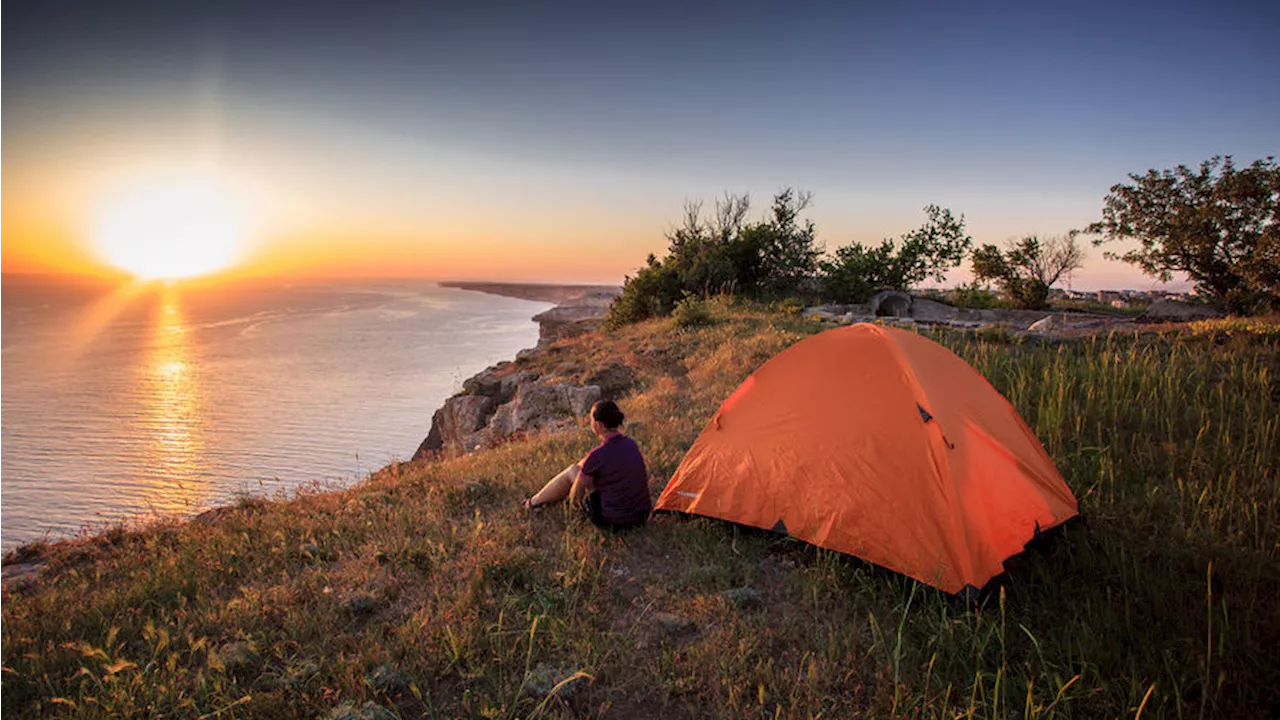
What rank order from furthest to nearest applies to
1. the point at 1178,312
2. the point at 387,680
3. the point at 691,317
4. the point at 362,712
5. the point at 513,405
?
1. the point at 1178,312
2. the point at 691,317
3. the point at 513,405
4. the point at 387,680
5. the point at 362,712

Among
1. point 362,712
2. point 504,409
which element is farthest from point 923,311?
point 362,712

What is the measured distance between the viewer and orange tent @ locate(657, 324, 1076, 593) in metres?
4.79

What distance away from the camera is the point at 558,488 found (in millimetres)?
6277

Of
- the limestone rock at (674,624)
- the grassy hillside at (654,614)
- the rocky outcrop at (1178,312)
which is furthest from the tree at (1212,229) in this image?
the limestone rock at (674,624)

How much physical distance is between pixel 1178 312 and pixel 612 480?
23.6 metres

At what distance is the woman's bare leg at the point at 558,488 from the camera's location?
6.25 meters

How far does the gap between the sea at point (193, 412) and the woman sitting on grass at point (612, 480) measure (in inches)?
222

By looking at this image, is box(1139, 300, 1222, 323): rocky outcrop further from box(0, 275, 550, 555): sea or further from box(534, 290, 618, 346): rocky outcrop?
box(0, 275, 550, 555): sea

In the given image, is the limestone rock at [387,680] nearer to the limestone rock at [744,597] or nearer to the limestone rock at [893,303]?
the limestone rock at [744,597]

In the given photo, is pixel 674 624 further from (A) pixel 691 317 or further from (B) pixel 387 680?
(A) pixel 691 317

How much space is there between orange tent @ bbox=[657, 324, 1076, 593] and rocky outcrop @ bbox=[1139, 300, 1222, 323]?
63.3 feet

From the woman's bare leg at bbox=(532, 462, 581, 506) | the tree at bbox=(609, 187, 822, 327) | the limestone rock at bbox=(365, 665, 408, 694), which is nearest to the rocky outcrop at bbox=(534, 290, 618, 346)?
the tree at bbox=(609, 187, 822, 327)

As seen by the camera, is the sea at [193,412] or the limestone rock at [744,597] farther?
the sea at [193,412]

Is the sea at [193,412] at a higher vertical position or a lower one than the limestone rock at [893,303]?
lower
